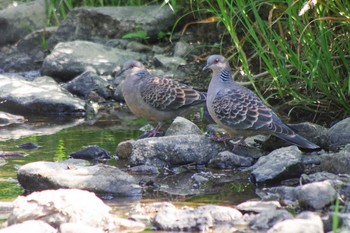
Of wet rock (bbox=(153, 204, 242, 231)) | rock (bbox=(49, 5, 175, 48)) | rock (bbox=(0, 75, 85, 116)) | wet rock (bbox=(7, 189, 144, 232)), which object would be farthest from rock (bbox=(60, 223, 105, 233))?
rock (bbox=(49, 5, 175, 48))

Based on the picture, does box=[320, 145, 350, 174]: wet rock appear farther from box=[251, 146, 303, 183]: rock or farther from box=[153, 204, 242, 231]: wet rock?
box=[153, 204, 242, 231]: wet rock

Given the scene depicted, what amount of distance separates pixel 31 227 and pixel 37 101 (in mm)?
4796

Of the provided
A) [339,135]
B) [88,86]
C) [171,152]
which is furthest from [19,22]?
[339,135]

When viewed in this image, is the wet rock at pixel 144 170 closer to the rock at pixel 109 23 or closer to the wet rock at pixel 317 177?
the wet rock at pixel 317 177

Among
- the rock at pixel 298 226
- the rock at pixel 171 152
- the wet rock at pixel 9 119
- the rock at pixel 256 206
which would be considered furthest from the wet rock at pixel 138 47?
the rock at pixel 298 226

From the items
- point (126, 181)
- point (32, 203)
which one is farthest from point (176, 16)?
point (32, 203)

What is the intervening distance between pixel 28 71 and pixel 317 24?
17.2ft

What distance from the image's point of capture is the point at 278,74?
24.5 feet

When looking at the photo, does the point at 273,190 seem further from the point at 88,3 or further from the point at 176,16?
the point at 88,3

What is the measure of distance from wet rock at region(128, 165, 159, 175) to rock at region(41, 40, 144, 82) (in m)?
4.09

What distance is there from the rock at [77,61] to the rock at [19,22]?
1.67 m

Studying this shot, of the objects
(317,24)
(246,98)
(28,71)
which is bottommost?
(28,71)

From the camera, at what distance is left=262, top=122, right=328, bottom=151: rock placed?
22.6ft

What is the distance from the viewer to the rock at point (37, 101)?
925 centimetres
